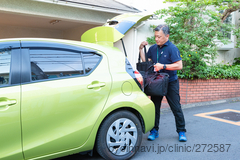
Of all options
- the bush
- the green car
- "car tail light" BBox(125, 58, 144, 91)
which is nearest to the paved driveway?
the green car

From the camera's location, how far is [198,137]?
4.11 meters

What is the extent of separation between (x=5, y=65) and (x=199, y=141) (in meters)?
3.17

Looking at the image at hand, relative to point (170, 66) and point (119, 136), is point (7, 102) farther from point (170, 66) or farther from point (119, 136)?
point (170, 66)

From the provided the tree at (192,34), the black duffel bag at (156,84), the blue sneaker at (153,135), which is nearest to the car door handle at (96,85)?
the black duffel bag at (156,84)

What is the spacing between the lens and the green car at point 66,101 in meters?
2.28

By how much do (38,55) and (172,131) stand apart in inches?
118

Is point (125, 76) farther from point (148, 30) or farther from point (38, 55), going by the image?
point (148, 30)

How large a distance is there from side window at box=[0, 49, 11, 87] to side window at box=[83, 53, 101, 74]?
32.8 inches

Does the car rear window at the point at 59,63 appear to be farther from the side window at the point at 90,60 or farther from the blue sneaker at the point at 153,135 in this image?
the blue sneaker at the point at 153,135

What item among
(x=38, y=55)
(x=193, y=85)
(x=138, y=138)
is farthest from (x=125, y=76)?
(x=193, y=85)

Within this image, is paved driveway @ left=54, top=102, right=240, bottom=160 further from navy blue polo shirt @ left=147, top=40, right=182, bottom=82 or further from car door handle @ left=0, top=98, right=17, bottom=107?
car door handle @ left=0, top=98, right=17, bottom=107

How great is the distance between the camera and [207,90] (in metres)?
7.41

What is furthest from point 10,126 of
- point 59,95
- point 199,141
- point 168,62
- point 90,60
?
point 199,141

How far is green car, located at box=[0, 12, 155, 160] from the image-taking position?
2.28 meters
